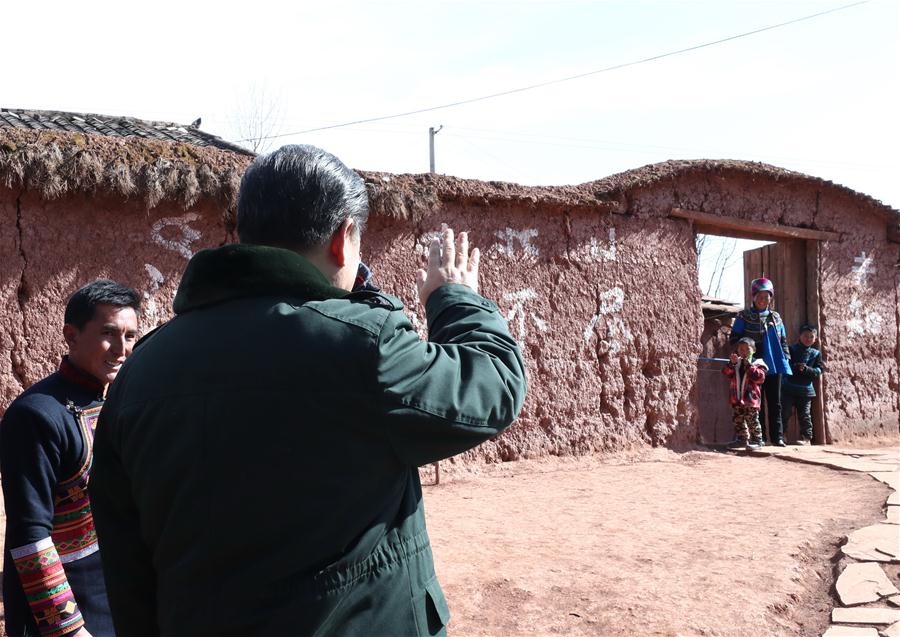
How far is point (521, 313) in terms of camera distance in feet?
22.9

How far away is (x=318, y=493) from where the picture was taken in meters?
1.28

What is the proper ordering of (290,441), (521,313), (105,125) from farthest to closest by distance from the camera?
1. (105,125)
2. (521,313)
3. (290,441)

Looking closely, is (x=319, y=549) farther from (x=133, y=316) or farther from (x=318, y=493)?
(x=133, y=316)

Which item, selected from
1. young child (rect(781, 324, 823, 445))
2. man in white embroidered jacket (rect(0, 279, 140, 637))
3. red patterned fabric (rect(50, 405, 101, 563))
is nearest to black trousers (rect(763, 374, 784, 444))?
young child (rect(781, 324, 823, 445))

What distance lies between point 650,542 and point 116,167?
13.4ft

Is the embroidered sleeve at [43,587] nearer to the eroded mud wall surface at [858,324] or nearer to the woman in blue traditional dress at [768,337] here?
the woman in blue traditional dress at [768,337]

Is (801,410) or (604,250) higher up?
(604,250)

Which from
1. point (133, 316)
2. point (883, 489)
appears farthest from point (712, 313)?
point (133, 316)

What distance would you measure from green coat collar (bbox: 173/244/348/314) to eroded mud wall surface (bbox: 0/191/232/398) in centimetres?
427

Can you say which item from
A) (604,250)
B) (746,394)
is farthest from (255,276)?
(746,394)

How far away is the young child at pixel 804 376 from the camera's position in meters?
8.82

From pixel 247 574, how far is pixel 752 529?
177 inches

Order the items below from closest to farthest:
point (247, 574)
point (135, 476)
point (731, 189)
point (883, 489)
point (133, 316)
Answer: point (247, 574)
point (135, 476)
point (133, 316)
point (883, 489)
point (731, 189)

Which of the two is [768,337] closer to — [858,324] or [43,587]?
[858,324]
